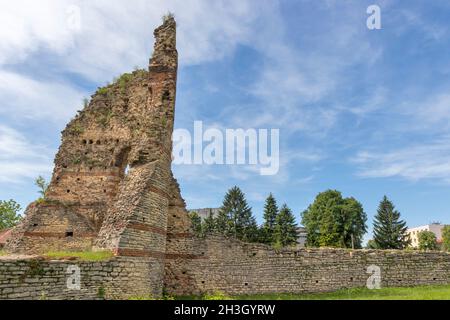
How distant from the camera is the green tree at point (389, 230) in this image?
51.1 meters

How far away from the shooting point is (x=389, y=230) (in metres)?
52.0

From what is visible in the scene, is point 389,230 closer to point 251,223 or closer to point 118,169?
point 251,223

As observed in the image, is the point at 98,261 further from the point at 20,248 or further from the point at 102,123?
the point at 102,123

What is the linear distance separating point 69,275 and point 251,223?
51.0 m

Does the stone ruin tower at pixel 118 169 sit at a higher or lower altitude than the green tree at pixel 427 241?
higher

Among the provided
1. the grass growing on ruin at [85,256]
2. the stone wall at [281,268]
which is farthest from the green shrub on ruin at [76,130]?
the grass growing on ruin at [85,256]

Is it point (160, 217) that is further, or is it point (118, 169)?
point (118, 169)

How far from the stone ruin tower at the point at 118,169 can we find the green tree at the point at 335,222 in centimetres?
3241

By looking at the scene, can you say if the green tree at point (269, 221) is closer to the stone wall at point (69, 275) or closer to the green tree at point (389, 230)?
the green tree at point (389, 230)

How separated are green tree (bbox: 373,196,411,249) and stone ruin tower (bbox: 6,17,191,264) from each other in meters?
45.4

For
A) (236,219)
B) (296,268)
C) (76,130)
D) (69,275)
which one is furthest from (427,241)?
(69,275)
